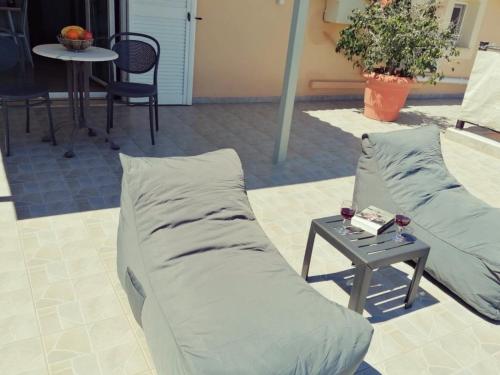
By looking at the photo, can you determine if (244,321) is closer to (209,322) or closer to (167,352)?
(209,322)

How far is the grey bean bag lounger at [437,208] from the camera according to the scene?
2.75 m

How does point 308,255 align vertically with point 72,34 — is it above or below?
below

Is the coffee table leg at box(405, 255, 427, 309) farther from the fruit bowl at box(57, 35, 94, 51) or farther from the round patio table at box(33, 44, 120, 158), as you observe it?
the fruit bowl at box(57, 35, 94, 51)

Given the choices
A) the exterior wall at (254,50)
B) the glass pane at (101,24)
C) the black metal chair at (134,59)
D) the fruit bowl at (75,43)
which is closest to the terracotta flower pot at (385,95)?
the exterior wall at (254,50)

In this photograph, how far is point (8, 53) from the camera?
426 cm

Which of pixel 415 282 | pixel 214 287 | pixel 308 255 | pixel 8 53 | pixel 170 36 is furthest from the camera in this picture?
pixel 170 36

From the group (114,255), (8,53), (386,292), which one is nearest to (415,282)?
(386,292)

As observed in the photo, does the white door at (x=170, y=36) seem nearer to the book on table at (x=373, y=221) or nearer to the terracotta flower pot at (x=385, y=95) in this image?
the terracotta flower pot at (x=385, y=95)

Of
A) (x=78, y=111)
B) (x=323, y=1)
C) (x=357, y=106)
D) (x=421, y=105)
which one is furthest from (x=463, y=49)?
(x=78, y=111)

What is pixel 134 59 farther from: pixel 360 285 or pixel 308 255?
pixel 360 285

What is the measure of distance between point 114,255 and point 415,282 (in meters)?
1.89

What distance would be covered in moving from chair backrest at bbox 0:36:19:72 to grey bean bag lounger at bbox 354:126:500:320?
132 inches

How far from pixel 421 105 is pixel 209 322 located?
8032 millimetres

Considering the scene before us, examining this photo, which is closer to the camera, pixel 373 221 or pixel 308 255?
pixel 373 221
